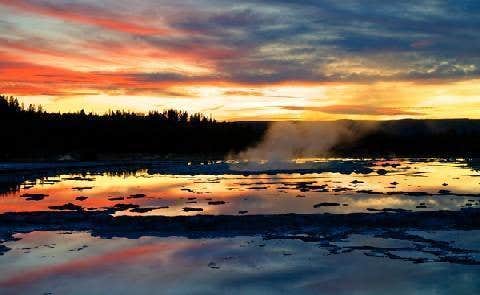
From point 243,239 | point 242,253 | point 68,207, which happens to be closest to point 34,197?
point 68,207

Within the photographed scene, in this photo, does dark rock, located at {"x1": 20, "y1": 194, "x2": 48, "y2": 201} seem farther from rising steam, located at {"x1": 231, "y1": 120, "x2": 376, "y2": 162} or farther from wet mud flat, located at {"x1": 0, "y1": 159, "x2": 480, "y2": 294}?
rising steam, located at {"x1": 231, "y1": 120, "x2": 376, "y2": 162}

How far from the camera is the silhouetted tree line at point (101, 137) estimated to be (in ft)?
207

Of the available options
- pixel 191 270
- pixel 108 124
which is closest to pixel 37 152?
pixel 108 124

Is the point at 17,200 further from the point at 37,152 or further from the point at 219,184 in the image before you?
the point at 37,152

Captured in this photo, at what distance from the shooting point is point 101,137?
72.4 meters

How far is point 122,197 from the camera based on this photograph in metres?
22.2

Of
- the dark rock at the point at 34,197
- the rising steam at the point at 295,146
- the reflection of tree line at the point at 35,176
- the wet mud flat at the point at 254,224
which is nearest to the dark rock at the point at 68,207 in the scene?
the wet mud flat at the point at 254,224

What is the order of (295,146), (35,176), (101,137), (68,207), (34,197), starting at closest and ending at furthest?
(68,207)
(34,197)
(35,176)
(295,146)
(101,137)

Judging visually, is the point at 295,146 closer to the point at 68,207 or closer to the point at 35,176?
the point at 35,176

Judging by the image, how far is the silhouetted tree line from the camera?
2484 inches

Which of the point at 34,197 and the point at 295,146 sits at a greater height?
the point at 295,146

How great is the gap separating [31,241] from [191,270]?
15.5 ft

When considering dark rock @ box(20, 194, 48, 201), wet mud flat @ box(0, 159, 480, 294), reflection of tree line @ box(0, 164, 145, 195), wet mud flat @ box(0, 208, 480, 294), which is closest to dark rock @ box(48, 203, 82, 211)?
wet mud flat @ box(0, 159, 480, 294)

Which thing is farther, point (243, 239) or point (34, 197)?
point (34, 197)
